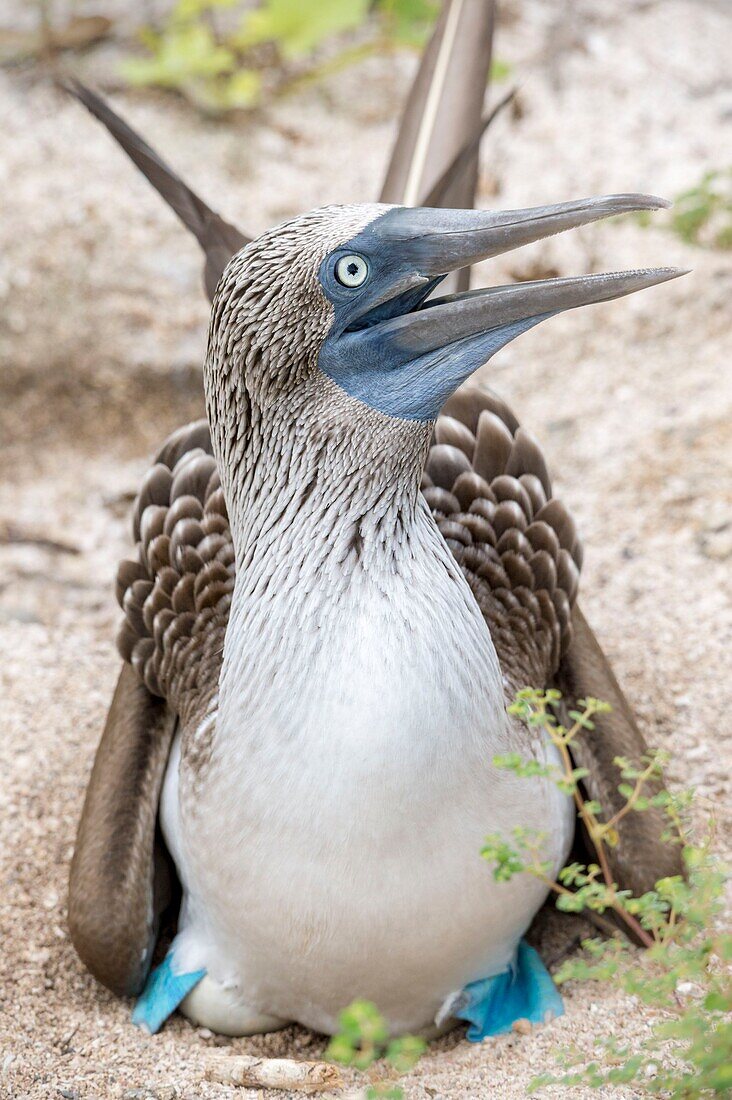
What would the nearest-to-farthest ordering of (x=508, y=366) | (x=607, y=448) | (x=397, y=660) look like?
(x=397, y=660) < (x=607, y=448) < (x=508, y=366)

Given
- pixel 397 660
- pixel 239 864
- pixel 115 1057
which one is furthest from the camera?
pixel 115 1057

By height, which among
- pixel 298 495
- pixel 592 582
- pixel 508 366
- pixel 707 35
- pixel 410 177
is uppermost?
pixel 707 35

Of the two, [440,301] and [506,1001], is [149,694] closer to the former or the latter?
[506,1001]

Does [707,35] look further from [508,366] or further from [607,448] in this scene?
[607,448]

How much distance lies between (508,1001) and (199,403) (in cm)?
338

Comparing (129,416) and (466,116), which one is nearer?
(466,116)

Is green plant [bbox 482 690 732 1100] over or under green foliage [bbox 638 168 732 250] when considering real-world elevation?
under

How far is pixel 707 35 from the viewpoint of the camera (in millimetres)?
7094

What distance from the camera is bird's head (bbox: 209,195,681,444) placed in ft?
7.94

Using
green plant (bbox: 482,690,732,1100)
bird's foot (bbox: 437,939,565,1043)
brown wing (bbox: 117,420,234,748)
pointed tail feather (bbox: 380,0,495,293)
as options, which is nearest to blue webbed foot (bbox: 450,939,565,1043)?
bird's foot (bbox: 437,939,565,1043)

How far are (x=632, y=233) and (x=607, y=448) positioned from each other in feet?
4.53

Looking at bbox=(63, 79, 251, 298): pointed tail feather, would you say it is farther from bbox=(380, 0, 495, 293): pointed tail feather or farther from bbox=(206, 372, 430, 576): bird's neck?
bbox=(206, 372, 430, 576): bird's neck

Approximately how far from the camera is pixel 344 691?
8.34 ft

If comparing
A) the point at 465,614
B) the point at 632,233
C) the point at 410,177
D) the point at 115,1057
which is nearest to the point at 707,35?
the point at 632,233
